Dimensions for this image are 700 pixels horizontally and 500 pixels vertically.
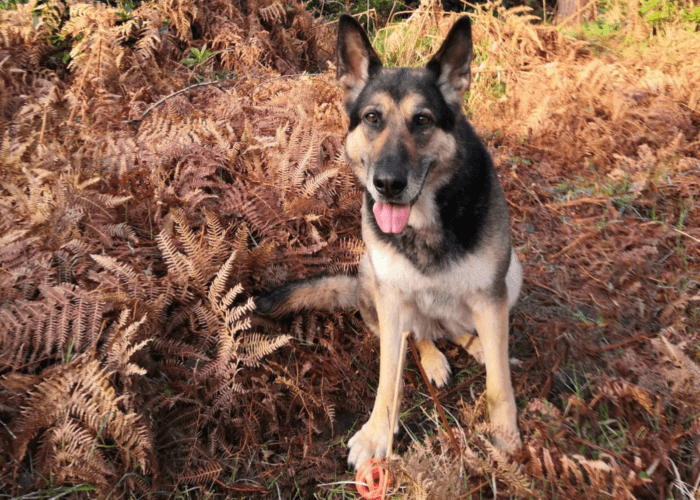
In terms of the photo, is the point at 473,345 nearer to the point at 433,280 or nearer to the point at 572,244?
the point at 433,280

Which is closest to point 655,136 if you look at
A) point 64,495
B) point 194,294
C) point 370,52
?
point 370,52

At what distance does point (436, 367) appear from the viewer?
346 centimetres

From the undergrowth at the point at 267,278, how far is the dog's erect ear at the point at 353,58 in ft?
3.10

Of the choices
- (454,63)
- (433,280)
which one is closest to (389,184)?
(433,280)

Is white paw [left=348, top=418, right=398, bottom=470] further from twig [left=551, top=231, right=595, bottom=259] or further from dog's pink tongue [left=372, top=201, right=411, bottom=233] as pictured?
twig [left=551, top=231, right=595, bottom=259]

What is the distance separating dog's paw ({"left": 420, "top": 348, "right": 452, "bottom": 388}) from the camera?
11.2ft

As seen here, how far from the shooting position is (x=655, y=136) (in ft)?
16.9

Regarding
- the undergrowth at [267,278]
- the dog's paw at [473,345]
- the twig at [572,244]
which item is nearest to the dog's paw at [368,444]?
the undergrowth at [267,278]

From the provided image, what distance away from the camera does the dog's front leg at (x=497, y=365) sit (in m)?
2.81

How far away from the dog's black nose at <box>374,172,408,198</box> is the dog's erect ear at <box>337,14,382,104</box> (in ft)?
2.99

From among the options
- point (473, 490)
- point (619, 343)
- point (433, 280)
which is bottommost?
point (473, 490)

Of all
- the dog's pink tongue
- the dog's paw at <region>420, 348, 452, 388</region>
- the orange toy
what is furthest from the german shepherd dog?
the dog's paw at <region>420, 348, 452, 388</region>

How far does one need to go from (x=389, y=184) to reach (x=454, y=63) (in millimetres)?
1008

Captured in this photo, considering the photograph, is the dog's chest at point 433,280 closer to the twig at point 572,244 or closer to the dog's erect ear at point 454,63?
the dog's erect ear at point 454,63
